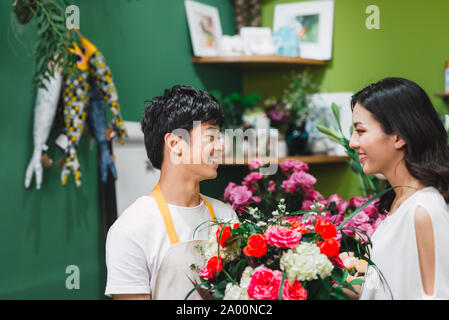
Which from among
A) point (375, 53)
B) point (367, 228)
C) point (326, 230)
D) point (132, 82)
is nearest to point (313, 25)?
point (375, 53)

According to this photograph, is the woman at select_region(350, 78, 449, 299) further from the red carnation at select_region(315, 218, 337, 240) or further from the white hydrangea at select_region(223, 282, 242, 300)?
the white hydrangea at select_region(223, 282, 242, 300)

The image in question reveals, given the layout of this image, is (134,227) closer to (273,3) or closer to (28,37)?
(28,37)

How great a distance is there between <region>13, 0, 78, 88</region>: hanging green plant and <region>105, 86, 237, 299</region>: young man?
0.61m

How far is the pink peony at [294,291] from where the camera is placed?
1.00 meters

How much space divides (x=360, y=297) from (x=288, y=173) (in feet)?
2.82

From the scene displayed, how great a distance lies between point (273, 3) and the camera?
3336 mm

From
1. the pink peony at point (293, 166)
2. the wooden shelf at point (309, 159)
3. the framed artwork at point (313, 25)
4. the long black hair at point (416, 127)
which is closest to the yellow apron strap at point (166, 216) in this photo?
the long black hair at point (416, 127)

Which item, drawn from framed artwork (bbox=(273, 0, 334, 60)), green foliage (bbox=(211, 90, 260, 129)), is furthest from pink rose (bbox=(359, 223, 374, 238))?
framed artwork (bbox=(273, 0, 334, 60))

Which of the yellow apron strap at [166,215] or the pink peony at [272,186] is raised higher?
the yellow apron strap at [166,215]

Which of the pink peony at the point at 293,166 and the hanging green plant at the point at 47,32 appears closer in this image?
the hanging green plant at the point at 47,32

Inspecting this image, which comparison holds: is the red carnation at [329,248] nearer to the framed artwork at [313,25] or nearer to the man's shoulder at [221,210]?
the man's shoulder at [221,210]

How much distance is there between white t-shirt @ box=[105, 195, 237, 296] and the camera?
1221 mm

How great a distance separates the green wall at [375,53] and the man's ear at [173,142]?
1966 millimetres
